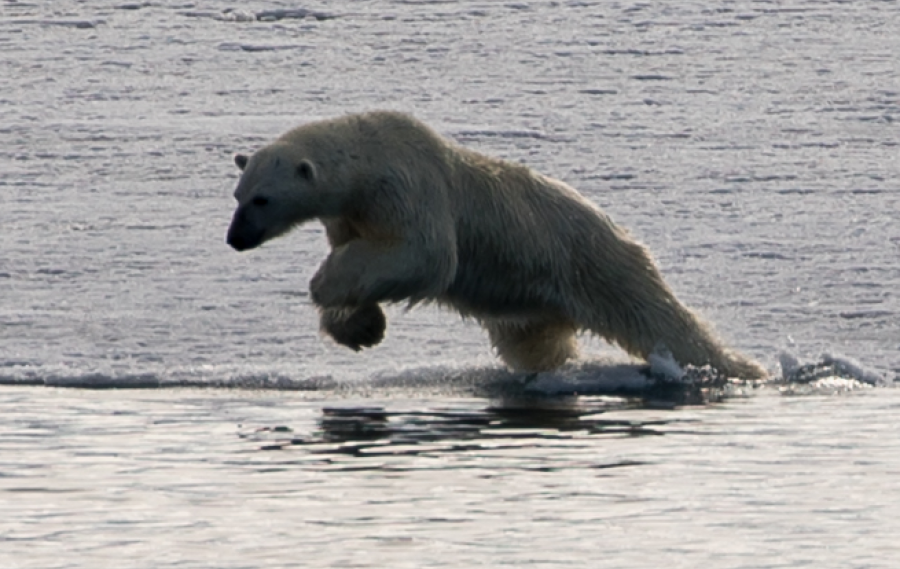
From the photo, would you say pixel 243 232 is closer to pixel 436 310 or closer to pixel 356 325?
pixel 356 325

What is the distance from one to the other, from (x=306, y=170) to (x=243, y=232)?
0.97ft

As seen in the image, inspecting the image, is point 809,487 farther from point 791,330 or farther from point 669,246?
Answer: point 669,246

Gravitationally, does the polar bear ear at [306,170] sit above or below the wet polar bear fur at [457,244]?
above

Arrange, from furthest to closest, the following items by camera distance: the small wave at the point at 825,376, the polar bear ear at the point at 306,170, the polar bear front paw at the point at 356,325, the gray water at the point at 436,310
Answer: the polar bear front paw at the point at 356,325 < the small wave at the point at 825,376 < the polar bear ear at the point at 306,170 < the gray water at the point at 436,310

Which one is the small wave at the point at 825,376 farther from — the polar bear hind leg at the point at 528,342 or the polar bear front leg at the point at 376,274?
the polar bear front leg at the point at 376,274

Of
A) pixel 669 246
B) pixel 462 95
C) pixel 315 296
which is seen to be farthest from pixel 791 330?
pixel 462 95

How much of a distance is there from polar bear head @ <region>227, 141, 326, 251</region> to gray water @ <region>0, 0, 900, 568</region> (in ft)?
1.79

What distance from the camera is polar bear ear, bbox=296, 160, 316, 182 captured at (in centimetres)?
709

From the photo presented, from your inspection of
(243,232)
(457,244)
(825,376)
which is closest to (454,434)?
(243,232)

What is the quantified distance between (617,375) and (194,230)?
2.76 meters

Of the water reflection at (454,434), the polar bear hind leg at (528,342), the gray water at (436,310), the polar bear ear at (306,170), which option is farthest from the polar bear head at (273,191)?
the polar bear hind leg at (528,342)

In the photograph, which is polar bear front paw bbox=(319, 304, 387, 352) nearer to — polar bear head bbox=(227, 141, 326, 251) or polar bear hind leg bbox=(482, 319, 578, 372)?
polar bear head bbox=(227, 141, 326, 251)

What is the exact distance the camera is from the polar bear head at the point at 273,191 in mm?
7117

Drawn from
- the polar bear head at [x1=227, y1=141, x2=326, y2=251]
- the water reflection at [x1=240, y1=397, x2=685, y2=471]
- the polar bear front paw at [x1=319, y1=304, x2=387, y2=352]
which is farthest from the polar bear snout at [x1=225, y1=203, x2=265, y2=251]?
the water reflection at [x1=240, y1=397, x2=685, y2=471]
